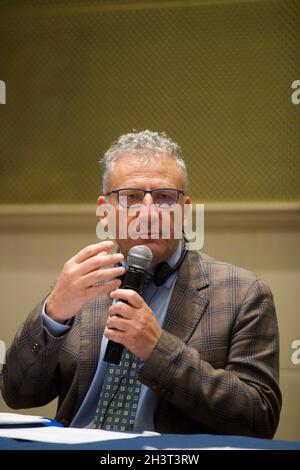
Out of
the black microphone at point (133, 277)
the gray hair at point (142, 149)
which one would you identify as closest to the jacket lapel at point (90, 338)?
the black microphone at point (133, 277)

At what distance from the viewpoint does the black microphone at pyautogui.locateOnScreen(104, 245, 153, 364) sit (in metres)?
1.46

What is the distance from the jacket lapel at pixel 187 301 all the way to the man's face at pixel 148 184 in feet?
A: 0.31

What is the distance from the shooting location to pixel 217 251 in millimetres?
2797

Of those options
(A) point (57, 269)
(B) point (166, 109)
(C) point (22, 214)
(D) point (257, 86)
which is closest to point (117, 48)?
(B) point (166, 109)

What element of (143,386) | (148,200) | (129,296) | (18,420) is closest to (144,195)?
(148,200)

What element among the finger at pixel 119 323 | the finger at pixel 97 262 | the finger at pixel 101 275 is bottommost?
the finger at pixel 119 323

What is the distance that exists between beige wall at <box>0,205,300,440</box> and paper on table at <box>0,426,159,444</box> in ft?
5.75

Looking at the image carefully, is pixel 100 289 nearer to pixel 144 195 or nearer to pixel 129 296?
pixel 129 296

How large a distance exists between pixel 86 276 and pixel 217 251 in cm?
141

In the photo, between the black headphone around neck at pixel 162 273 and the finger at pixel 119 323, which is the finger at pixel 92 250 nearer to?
the finger at pixel 119 323

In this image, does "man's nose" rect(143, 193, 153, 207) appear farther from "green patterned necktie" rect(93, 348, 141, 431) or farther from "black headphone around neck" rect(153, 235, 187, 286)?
"green patterned necktie" rect(93, 348, 141, 431)

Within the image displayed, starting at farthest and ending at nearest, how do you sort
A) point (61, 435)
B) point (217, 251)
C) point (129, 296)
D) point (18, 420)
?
point (217, 251) < point (129, 296) < point (18, 420) < point (61, 435)

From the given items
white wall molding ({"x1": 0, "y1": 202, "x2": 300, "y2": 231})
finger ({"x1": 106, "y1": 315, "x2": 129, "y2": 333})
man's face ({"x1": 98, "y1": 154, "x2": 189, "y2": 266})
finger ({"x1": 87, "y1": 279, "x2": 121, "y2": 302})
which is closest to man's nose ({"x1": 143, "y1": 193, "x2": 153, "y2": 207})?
man's face ({"x1": 98, "y1": 154, "x2": 189, "y2": 266})

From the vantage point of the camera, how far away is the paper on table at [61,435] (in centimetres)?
101
